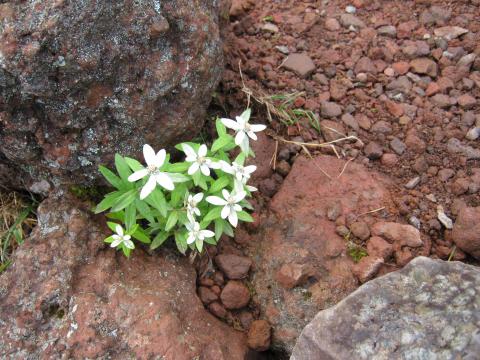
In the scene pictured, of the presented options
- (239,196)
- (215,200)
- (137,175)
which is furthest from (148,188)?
(239,196)

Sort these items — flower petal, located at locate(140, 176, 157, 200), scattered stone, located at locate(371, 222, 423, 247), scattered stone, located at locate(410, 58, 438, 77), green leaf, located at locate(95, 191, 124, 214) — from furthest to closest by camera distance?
1. scattered stone, located at locate(410, 58, 438, 77)
2. scattered stone, located at locate(371, 222, 423, 247)
3. green leaf, located at locate(95, 191, 124, 214)
4. flower petal, located at locate(140, 176, 157, 200)

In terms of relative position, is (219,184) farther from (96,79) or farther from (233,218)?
(96,79)

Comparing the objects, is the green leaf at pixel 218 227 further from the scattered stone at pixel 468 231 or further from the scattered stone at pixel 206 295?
the scattered stone at pixel 468 231

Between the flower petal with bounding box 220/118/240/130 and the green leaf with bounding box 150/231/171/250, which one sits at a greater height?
the flower petal with bounding box 220/118/240/130

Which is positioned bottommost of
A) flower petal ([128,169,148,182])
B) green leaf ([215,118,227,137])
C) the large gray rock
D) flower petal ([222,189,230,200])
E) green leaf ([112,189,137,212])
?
the large gray rock

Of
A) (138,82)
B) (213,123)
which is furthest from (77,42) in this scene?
(213,123)

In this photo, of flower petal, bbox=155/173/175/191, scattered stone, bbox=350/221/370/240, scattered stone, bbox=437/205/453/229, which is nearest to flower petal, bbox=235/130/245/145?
flower petal, bbox=155/173/175/191

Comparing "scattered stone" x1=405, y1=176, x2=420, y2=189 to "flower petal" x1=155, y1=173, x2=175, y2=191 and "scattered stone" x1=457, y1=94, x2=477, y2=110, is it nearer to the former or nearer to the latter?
"scattered stone" x1=457, y1=94, x2=477, y2=110
